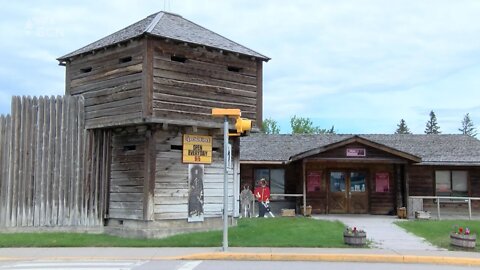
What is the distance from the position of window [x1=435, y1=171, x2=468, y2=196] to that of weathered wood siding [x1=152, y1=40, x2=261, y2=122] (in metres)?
12.5

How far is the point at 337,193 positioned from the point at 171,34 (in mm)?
12759

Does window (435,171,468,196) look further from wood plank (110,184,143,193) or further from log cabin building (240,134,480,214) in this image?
wood plank (110,184,143,193)

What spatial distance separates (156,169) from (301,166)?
10868 mm

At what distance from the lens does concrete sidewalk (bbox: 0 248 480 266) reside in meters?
13.2

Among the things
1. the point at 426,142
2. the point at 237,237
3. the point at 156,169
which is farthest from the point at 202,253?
the point at 426,142

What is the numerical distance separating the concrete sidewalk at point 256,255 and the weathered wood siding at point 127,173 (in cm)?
326

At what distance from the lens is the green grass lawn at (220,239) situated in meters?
15.3

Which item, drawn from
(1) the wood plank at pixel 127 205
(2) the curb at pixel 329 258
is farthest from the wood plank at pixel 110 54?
(2) the curb at pixel 329 258

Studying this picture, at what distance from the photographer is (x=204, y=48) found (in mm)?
18094

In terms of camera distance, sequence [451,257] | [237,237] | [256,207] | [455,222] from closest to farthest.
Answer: [451,257]
[237,237]
[455,222]
[256,207]

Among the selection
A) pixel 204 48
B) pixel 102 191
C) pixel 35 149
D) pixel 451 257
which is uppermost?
pixel 204 48

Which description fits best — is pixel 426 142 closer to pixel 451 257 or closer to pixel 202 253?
pixel 451 257

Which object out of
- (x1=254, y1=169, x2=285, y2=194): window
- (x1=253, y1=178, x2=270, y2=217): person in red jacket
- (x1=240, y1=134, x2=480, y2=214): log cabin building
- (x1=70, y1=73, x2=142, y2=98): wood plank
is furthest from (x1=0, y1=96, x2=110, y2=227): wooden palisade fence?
(x1=254, y1=169, x2=285, y2=194): window

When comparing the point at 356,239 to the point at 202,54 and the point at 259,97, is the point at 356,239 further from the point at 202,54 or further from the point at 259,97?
the point at 202,54
